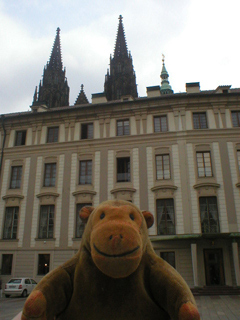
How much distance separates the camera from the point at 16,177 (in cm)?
2095

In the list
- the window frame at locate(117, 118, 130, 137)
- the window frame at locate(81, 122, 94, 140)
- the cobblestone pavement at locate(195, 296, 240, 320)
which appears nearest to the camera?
the cobblestone pavement at locate(195, 296, 240, 320)

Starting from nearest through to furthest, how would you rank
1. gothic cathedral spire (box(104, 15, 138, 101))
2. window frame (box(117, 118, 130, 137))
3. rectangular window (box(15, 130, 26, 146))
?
window frame (box(117, 118, 130, 137)) → rectangular window (box(15, 130, 26, 146)) → gothic cathedral spire (box(104, 15, 138, 101))

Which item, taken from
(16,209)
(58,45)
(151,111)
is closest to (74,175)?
(16,209)

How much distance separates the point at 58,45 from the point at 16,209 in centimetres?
6153

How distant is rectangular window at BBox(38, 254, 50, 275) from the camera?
18297 mm

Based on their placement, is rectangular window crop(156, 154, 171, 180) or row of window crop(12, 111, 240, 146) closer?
rectangular window crop(156, 154, 171, 180)

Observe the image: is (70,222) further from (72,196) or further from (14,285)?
(14,285)

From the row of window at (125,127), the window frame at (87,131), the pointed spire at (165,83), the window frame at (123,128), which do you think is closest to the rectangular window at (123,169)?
the window frame at (123,128)

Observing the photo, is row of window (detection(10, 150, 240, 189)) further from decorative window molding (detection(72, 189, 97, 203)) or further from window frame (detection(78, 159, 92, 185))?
decorative window molding (detection(72, 189, 97, 203))

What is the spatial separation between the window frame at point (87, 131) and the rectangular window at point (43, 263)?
8.65 metres

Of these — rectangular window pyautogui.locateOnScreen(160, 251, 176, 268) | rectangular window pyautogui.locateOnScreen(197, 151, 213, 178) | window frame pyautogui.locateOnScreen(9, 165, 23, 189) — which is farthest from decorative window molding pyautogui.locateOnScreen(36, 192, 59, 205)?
rectangular window pyautogui.locateOnScreen(197, 151, 213, 178)

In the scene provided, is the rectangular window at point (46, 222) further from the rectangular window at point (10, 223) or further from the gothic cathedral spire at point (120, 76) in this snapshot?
the gothic cathedral spire at point (120, 76)

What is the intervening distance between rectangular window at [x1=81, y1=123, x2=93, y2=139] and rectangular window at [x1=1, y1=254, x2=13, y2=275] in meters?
9.74

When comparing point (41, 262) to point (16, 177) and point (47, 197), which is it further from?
point (16, 177)
